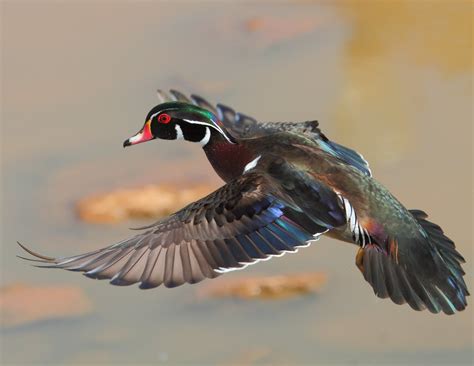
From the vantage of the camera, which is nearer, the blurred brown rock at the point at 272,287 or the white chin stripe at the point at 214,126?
the white chin stripe at the point at 214,126

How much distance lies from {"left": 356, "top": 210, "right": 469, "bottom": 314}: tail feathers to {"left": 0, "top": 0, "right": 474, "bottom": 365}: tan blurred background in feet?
3.97

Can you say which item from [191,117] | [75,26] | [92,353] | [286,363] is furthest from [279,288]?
[75,26]

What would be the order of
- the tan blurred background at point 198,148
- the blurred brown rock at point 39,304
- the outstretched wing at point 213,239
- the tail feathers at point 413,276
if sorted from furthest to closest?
the blurred brown rock at point 39,304 < the tan blurred background at point 198,148 < the tail feathers at point 413,276 < the outstretched wing at point 213,239

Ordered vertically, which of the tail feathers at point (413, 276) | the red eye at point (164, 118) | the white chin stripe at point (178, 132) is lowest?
the tail feathers at point (413, 276)

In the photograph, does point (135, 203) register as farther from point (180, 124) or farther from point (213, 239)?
point (213, 239)

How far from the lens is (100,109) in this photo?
6656 mm

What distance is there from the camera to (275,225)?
4094 millimetres

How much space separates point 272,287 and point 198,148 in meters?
1.06

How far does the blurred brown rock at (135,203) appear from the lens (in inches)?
239

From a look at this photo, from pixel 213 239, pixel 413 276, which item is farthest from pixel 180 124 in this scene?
pixel 413 276

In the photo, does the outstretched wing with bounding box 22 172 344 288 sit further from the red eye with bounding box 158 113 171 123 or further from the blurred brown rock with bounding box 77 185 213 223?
the blurred brown rock with bounding box 77 185 213 223

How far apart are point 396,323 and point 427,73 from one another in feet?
6.31

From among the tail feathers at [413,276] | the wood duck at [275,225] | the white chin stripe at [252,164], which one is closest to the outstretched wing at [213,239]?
the wood duck at [275,225]

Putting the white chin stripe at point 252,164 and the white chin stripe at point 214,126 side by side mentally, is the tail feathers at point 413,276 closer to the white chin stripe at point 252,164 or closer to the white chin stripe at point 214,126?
the white chin stripe at point 252,164
